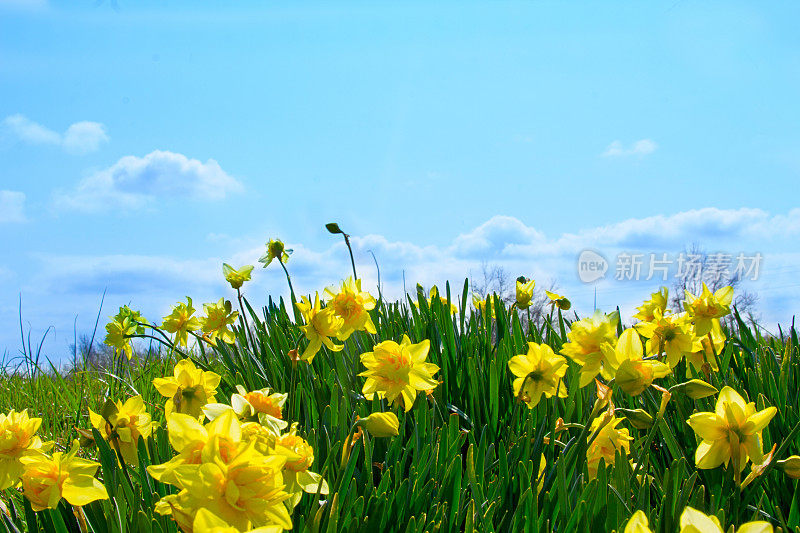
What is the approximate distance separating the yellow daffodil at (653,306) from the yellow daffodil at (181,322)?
1844 millimetres

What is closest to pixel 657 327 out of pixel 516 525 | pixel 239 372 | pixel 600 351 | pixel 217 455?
pixel 600 351

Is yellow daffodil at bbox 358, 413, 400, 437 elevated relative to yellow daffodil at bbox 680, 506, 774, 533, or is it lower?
elevated

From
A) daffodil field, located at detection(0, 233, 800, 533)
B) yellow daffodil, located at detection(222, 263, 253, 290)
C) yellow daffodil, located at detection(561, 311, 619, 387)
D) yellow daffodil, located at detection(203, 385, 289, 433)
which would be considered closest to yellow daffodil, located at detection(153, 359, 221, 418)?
daffodil field, located at detection(0, 233, 800, 533)

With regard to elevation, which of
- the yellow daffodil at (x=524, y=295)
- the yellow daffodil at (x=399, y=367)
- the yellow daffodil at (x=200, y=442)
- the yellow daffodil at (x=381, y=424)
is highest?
the yellow daffodil at (x=524, y=295)

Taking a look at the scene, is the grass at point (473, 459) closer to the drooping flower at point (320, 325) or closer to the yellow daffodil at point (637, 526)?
the drooping flower at point (320, 325)

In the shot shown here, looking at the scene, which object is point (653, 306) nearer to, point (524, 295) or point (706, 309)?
point (706, 309)

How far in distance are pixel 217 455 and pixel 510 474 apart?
32.7 inches

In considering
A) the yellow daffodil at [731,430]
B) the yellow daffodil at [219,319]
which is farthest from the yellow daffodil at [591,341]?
the yellow daffodil at [219,319]

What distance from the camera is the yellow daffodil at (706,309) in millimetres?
1967

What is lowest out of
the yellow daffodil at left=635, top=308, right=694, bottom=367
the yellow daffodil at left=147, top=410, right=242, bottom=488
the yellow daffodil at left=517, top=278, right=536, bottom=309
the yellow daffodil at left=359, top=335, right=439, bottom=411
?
the yellow daffodil at left=147, top=410, right=242, bottom=488

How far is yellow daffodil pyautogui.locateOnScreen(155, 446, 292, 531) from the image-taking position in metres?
0.83

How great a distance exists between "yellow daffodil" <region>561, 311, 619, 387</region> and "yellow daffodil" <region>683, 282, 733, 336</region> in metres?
0.50

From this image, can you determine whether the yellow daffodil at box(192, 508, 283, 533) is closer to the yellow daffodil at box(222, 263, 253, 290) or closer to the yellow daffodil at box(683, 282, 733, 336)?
the yellow daffodil at box(683, 282, 733, 336)

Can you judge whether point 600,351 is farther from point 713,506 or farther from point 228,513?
point 228,513
